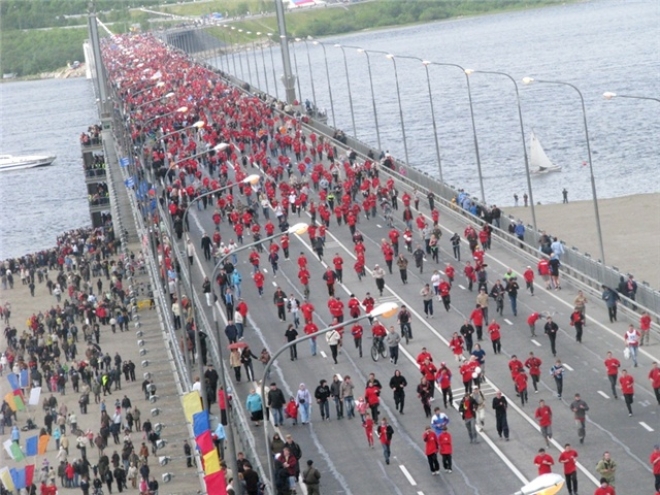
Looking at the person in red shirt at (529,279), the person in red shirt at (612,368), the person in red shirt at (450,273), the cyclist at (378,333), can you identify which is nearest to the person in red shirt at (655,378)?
the person in red shirt at (612,368)

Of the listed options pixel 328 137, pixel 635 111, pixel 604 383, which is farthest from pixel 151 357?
pixel 635 111

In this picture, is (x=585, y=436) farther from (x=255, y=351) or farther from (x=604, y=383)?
(x=255, y=351)

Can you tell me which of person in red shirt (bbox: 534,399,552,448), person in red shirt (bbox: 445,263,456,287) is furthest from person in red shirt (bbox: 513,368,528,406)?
person in red shirt (bbox: 445,263,456,287)

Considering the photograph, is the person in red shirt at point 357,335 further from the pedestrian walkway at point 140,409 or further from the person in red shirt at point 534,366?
the person in red shirt at point 534,366

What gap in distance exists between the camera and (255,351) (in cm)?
4675

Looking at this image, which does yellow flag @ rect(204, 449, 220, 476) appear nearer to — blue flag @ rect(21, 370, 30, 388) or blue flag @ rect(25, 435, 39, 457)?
blue flag @ rect(25, 435, 39, 457)

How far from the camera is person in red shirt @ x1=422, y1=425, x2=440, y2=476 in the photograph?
3403cm

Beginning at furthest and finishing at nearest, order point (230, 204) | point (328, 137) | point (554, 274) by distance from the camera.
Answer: point (328, 137), point (230, 204), point (554, 274)

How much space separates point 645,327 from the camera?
42.2 m

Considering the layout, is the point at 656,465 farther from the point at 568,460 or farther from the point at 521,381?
the point at 521,381

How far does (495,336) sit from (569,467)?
1174 cm

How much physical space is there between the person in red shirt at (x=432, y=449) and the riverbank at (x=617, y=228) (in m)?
Answer: 32.9

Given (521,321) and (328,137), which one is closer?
(521,321)

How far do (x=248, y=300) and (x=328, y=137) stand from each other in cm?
3925
